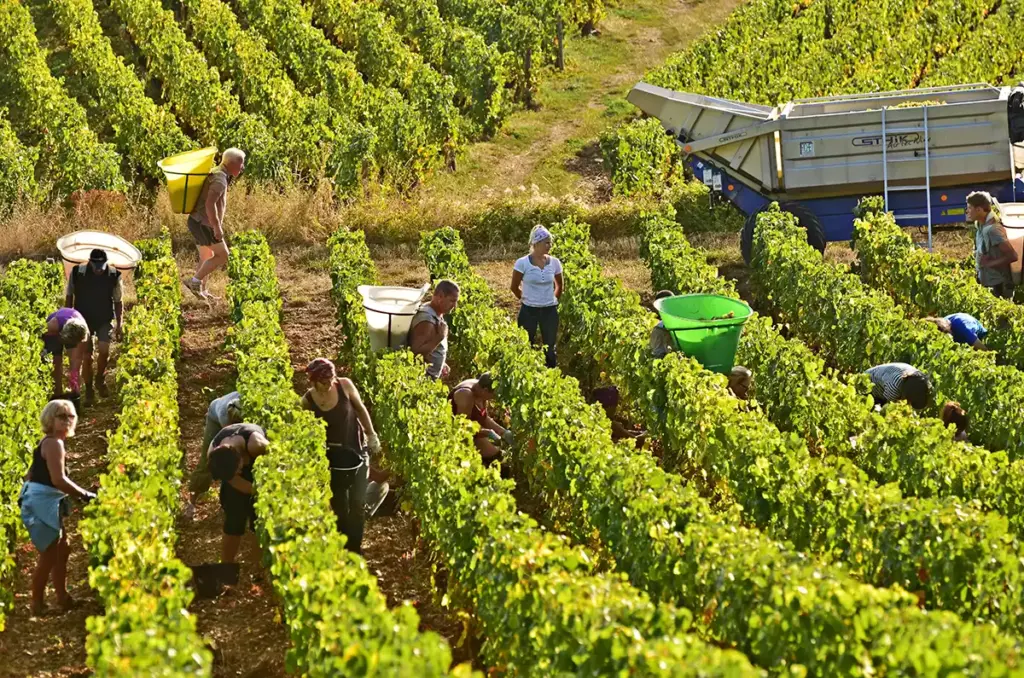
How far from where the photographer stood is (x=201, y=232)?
14438mm

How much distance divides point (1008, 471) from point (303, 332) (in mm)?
7658

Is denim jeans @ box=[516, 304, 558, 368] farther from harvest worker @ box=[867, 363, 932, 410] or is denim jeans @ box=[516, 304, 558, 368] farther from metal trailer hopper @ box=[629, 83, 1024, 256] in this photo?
metal trailer hopper @ box=[629, 83, 1024, 256]

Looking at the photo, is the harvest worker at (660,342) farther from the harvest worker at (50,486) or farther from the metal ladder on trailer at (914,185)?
the metal ladder on trailer at (914,185)

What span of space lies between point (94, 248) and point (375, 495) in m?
5.03

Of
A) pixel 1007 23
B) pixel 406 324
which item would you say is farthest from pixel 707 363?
pixel 1007 23

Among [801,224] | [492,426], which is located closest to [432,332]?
[492,426]

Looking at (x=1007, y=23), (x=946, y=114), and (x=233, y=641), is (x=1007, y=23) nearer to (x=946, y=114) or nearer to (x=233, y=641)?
(x=946, y=114)

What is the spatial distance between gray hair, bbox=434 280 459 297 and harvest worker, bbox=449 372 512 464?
660mm

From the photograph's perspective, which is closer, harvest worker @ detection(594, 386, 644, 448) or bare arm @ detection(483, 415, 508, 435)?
bare arm @ detection(483, 415, 508, 435)

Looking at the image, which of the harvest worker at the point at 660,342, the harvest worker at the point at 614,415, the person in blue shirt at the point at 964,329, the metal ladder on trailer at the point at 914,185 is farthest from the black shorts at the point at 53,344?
the metal ladder on trailer at the point at 914,185

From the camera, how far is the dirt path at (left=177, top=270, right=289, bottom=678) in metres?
8.95

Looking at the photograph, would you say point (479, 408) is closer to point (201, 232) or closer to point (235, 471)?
point (235, 471)

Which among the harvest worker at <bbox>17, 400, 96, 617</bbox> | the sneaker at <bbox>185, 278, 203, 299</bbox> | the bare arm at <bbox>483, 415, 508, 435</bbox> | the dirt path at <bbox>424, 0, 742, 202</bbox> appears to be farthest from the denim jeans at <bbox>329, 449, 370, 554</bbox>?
the dirt path at <bbox>424, 0, 742, 202</bbox>

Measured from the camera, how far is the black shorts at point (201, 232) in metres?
14.4
